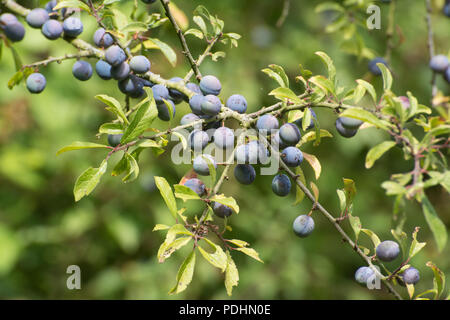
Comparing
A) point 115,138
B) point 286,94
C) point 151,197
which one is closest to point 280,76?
point 286,94

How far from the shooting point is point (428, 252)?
122 inches

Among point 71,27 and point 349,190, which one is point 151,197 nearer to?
point 71,27

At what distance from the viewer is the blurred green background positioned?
Answer: 244 centimetres

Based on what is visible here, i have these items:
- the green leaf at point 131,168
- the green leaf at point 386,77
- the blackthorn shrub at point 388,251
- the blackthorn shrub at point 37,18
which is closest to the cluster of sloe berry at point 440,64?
the green leaf at point 386,77

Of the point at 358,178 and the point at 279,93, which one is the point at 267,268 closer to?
the point at 358,178

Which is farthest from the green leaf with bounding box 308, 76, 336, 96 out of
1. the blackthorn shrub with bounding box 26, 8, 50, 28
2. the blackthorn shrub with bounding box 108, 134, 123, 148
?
the blackthorn shrub with bounding box 26, 8, 50, 28

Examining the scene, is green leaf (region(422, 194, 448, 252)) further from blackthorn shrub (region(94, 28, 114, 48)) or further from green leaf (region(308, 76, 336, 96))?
blackthorn shrub (region(94, 28, 114, 48))

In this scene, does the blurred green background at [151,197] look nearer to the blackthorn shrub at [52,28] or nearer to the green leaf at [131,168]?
the blackthorn shrub at [52,28]

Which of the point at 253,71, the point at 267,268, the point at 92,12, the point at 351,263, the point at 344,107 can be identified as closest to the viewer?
the point at 344,107

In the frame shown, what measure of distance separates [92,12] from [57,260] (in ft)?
6.25

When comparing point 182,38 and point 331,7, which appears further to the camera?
point 331,7

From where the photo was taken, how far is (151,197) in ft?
8.57

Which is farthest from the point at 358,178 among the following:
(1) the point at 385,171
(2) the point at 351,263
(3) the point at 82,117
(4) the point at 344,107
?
(4) the point at 344,107

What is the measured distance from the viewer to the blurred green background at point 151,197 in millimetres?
2441
